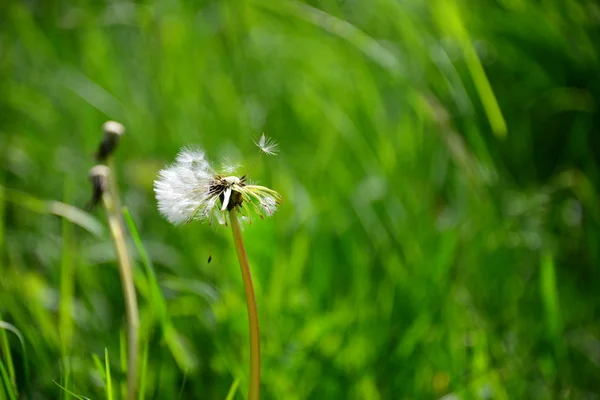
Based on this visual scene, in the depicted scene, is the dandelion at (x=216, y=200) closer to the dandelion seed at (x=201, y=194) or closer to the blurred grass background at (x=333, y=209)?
the dandelion seed at (x=201, y=194)

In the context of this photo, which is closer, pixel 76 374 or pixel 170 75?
pixel 76 374

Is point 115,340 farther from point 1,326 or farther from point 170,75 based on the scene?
point 170,75

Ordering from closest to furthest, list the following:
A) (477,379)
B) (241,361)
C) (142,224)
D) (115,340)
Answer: (477,379) < (241,361) < (115,340) < (142,224)

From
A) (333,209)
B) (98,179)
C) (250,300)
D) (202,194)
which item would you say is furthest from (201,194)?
(333,209)

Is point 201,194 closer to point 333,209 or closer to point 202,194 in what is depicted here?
point 202,194

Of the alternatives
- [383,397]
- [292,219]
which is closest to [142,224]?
[292,219]
